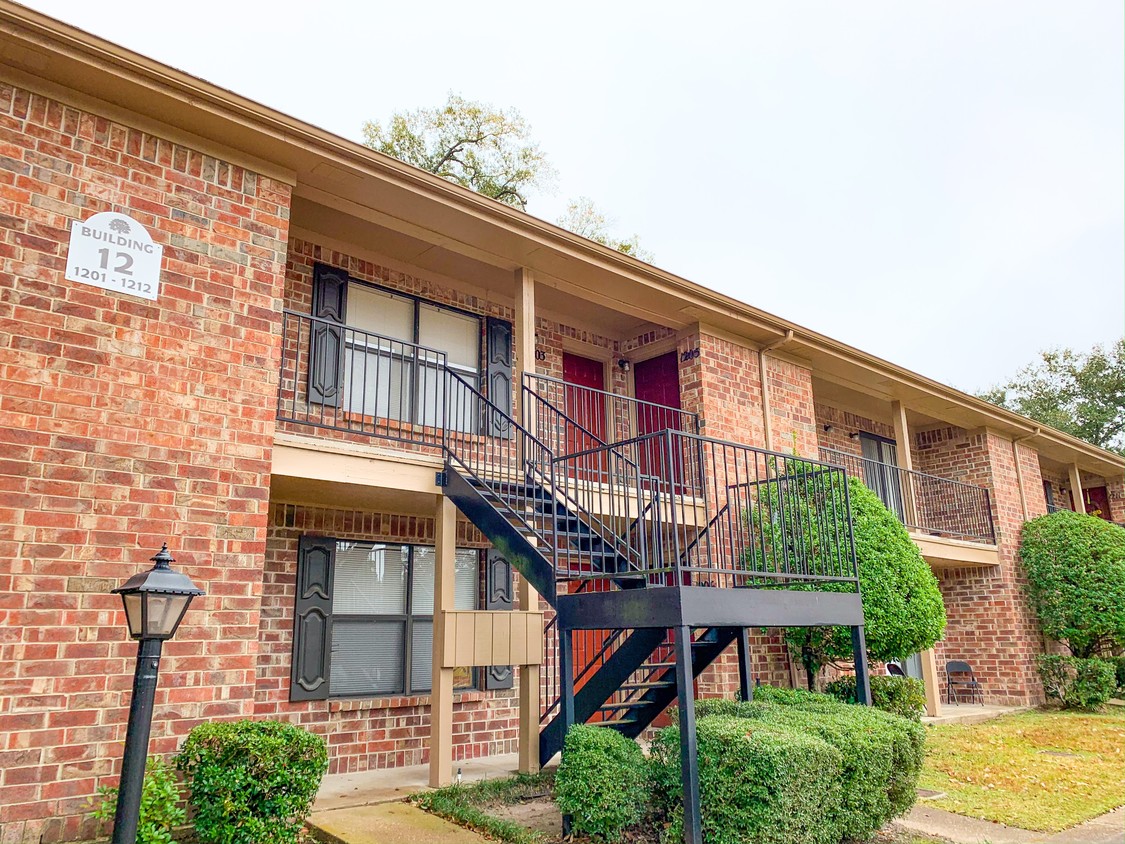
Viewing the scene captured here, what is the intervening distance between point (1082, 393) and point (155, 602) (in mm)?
31911

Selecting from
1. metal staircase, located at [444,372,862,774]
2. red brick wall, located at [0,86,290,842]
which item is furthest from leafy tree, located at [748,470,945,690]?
red brick wall, located at [0,86,290,842]

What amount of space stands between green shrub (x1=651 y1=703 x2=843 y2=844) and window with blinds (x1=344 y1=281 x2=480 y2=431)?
4199mm

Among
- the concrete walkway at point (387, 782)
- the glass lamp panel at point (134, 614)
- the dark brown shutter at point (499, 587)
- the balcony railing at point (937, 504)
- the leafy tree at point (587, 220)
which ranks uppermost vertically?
the leafy tree at point (587, 220)

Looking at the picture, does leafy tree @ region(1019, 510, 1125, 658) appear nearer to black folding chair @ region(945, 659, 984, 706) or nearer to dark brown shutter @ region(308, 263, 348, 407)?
black folding chair @ region(945, 659, 984, 706)

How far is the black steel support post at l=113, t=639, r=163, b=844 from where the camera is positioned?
336cm

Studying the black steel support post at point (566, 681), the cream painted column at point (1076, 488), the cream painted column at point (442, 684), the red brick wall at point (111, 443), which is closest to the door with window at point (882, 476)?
the cream painted column at point (1076, 488)

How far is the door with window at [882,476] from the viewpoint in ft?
44.9

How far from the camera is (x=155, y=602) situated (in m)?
3.54

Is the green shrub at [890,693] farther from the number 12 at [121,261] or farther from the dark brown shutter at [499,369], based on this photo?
the number 12 at [121,261]

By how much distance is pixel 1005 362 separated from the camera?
63125 millimetres

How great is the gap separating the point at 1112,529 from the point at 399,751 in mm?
11997

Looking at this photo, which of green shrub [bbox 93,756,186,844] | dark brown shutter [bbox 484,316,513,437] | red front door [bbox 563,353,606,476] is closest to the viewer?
green shrub [bbox 93,756,186,844]

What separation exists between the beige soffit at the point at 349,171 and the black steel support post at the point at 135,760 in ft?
13.3

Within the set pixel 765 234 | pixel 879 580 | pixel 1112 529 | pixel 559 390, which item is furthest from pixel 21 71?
pixel 765 234
